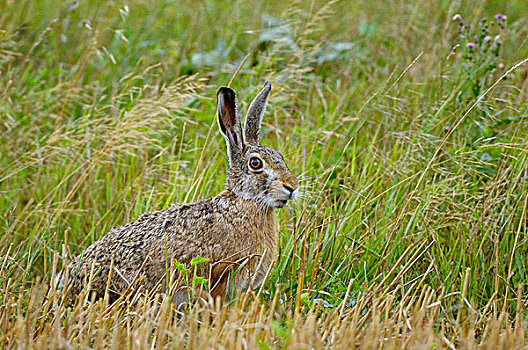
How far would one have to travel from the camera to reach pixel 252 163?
4.22 m

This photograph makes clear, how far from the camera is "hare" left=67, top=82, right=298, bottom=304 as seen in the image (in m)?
4.10

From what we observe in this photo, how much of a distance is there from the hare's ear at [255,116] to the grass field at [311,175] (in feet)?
1.91

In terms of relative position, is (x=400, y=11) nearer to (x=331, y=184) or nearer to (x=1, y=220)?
(x=331, y=184)

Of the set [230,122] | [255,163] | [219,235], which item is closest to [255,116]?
[230,122]

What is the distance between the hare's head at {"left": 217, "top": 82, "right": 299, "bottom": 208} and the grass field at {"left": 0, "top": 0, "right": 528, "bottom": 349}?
0.27 metres

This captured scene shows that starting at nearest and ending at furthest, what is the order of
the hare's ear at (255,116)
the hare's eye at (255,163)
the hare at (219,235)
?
the hare at (219,235) < the hare's eye at (255,163) < the hare's ear at (255,116)

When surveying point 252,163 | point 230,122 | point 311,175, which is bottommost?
point 311,175

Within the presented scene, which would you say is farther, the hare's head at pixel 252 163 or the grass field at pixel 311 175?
the hare's head at pixel 252 163

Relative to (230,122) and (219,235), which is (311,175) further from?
(219,235)

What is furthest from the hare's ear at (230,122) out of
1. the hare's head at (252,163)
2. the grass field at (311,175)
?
the grass field at (311,175)

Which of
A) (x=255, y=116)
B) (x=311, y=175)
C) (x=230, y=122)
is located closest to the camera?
(x=230, y=122)

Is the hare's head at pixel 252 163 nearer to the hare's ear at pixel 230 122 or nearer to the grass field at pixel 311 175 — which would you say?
the hare's ear at pixel 230 122

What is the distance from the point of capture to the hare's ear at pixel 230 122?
425 centimetres

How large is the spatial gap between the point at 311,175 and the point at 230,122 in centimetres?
103
